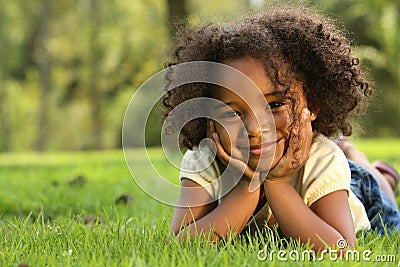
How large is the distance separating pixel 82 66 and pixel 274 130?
2596cm

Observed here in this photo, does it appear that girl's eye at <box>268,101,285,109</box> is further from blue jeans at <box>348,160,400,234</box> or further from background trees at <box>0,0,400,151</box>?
background trees at <box>0,0,400,151</box>

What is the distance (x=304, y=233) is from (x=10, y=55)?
83.0 feet

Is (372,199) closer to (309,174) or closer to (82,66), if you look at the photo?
(309,174)

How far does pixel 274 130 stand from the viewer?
2576 mm

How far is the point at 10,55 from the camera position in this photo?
26125 millimetres

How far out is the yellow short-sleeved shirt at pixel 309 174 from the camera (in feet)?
8.75

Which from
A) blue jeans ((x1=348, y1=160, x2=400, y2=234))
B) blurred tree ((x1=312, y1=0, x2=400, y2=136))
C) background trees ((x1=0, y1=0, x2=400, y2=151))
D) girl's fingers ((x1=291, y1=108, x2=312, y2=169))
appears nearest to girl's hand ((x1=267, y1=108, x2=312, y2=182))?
girl's fingers ((x1=291, y1=108, x2=312, y2=169))

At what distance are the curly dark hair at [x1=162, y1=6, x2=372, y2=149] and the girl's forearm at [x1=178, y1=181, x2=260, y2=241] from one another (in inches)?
19.0

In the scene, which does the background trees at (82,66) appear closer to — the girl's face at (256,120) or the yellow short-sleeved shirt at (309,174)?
the yellow short-sleeved shirt at (309,174)

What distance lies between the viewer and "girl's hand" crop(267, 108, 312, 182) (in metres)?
2.53

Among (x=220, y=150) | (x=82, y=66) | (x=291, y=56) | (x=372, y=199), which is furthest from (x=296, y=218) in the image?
(x=82, y=66)

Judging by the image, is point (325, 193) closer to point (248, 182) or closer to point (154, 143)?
point (248, 182)

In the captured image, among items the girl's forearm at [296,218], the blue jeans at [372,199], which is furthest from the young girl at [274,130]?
the blue jeans at [372,199]

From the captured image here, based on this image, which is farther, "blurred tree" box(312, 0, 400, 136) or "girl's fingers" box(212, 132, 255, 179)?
"blurred tree" box(312, 0, 400, 136)
